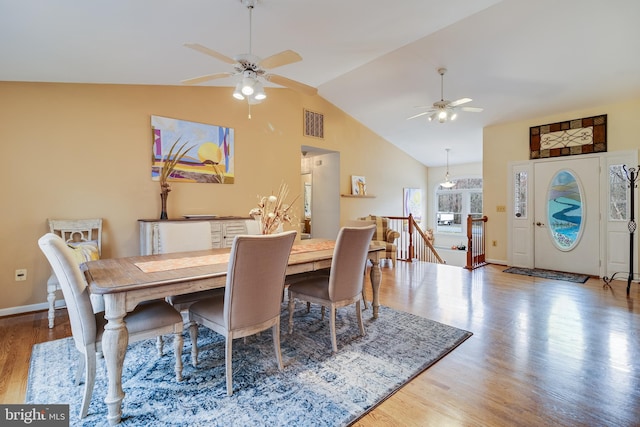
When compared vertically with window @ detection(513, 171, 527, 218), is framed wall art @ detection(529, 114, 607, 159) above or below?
above

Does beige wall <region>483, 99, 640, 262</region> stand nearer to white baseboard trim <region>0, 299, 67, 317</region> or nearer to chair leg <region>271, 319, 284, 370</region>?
chair leg <region>271, 319, 284, 370</region>

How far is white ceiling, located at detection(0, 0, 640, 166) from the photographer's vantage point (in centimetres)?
240

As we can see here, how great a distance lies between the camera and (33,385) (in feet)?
6.46

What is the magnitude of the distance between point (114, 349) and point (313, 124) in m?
5.01

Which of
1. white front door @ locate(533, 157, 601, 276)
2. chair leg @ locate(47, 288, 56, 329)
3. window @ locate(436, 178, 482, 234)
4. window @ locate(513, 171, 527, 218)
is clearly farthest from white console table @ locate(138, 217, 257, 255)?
window @ locate(436, 178, 482, 234)

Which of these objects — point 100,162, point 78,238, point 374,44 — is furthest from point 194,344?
point 374,44

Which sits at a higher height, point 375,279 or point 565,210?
point 565,210

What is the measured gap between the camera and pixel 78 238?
343 cm

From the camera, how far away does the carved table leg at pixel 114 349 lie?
1.61 meters

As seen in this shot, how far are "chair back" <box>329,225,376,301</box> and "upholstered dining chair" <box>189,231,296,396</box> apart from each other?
0.49m

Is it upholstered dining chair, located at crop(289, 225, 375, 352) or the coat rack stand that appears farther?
the coat rack stand

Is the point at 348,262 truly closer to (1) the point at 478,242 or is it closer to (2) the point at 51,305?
(2) the point at 51,305

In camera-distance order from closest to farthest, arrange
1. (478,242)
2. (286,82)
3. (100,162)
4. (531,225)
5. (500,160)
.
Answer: (286,82), (100,162), (531,225), (500,160), (478,242)

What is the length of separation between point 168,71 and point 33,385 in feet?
10.2
